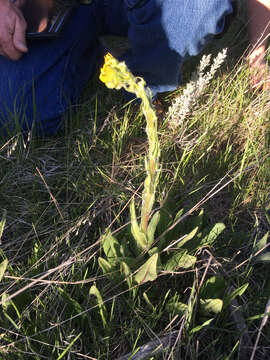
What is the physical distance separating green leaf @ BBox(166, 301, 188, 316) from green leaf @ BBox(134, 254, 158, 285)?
0.33ft

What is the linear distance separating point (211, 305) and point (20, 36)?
1.20m

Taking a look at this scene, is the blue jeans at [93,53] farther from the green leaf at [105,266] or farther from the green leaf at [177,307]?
the green leaf at [177,307]

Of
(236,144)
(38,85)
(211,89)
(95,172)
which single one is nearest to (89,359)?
(95,172)

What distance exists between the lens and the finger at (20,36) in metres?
1.43

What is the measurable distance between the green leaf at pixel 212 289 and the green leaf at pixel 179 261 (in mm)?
71

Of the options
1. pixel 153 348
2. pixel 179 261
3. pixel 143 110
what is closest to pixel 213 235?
pixel 179 261

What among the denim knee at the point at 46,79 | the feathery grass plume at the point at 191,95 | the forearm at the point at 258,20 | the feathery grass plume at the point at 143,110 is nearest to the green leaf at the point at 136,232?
the feathery grass plume at the point at 143,110

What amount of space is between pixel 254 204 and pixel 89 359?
2.47ft

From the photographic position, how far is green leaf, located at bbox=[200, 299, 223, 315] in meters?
Result: 0.97

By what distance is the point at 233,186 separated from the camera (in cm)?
137

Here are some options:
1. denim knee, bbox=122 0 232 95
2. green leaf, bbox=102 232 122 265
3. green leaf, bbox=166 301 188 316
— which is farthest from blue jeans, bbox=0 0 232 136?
green leaf, bbox=166 301 188 316

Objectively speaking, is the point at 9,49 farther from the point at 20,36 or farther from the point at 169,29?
the point at 169,29

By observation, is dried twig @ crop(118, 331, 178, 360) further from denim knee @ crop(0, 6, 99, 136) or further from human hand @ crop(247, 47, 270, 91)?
human hand @ crop(247, 47, 270, 91)

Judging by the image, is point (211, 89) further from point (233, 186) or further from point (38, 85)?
point (38, 85)
